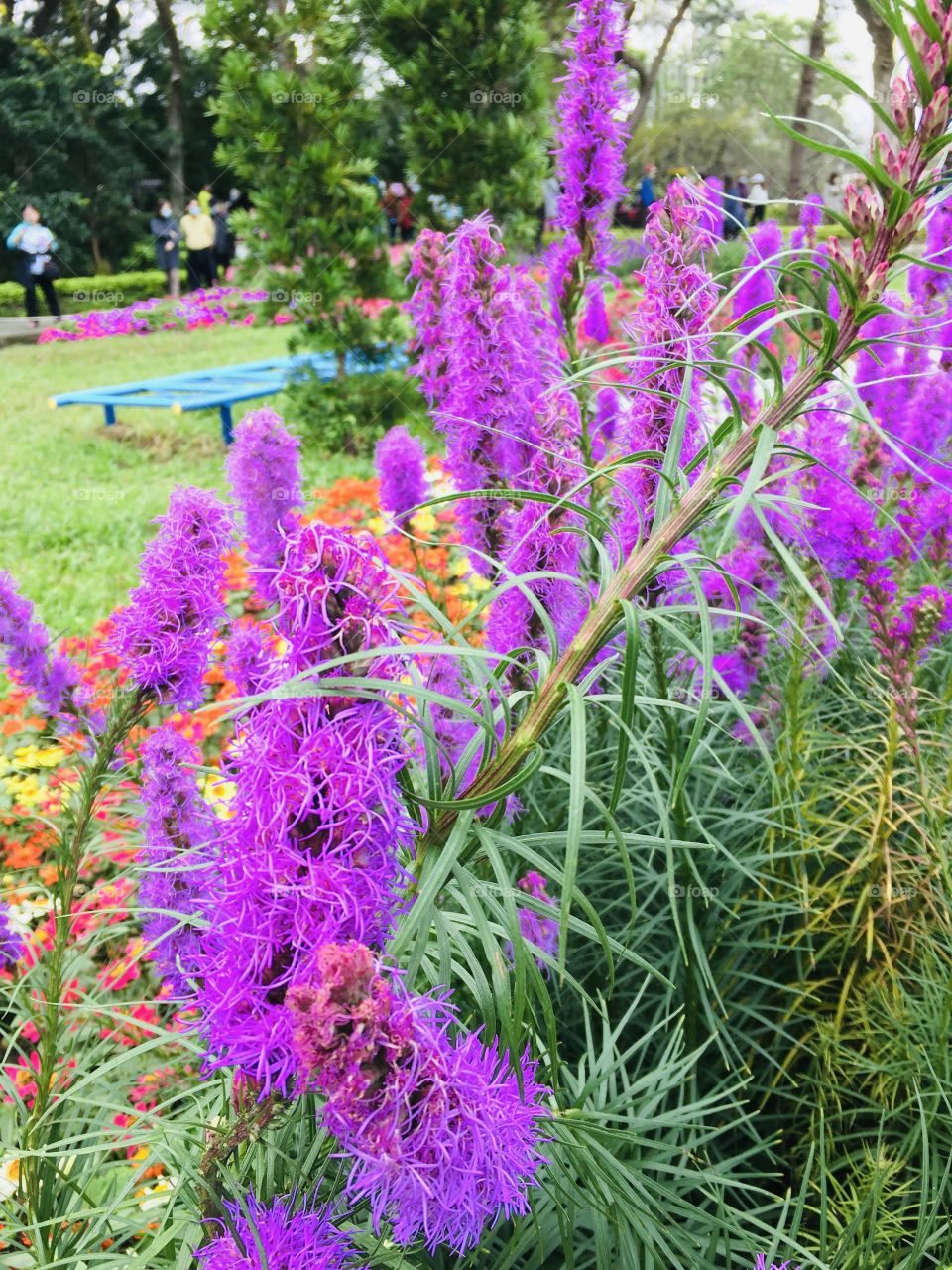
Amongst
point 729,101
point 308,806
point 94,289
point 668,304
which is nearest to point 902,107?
point 668,304

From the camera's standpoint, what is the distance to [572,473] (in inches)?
73.5

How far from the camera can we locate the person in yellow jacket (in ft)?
59.6

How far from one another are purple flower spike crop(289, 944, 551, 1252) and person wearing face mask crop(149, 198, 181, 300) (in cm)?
2012

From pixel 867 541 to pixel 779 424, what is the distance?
1382mm

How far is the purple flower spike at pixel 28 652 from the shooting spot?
226 cm

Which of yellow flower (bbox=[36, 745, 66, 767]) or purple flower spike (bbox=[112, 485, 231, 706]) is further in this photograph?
yellow flower (bbox=[36, 745, 66, 767])

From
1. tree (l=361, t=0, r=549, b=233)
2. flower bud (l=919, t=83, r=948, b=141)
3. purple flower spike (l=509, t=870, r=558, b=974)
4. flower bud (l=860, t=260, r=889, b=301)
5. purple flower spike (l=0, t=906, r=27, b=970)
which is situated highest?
tree (l=361, t=0, r=549, b=233)

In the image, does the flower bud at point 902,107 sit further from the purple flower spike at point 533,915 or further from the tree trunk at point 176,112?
the tree trunk at point 176,112

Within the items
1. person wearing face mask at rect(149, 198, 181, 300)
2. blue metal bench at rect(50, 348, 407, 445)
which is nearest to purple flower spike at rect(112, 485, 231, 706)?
blue metal bench at rect(50, 348, 407, 445)

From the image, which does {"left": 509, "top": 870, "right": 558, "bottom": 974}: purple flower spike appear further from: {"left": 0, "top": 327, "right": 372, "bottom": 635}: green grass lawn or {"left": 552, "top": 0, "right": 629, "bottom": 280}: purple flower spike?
{"left": 0, "top": 327, "right": 372, "bottom": 635}: green grass lawn

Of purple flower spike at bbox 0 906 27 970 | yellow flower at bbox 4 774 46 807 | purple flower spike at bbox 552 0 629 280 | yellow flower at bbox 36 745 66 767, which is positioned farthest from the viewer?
yellow flower at bbox 4 774 46 807

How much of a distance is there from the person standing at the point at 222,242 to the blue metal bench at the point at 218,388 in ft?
37.8

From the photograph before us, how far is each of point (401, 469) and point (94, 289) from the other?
18021mm

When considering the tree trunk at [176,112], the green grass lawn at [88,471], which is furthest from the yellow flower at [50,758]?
the tree trunk at [176,112]
